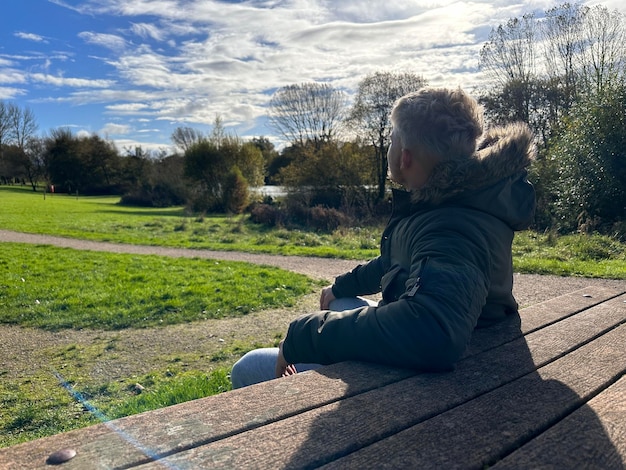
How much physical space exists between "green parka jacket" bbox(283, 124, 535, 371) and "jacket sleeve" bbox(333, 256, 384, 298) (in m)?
0.47

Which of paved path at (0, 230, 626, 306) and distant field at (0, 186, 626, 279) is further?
distant field at (0, 186, 626, 279)

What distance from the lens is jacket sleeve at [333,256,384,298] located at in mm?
2863

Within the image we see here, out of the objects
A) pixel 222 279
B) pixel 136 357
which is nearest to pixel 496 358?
pixel 136 357

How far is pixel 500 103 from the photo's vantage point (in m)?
26.0

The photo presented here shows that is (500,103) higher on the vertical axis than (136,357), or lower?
higher

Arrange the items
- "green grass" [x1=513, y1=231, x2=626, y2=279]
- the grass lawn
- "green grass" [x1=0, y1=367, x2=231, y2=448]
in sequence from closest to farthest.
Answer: "green grass" [x1=0, y1=367, x2=231, y2=448]
the grass lawn
"green grass" [x1=513, y1=231, x2=626, y2=279]

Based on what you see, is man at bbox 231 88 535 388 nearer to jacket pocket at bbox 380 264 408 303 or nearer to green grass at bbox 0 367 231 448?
jacket pocket at bbox 380 264 408 303

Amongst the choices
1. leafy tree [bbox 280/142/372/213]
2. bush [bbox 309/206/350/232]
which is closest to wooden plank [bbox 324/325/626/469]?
bush [bbox 309/206/350/232]

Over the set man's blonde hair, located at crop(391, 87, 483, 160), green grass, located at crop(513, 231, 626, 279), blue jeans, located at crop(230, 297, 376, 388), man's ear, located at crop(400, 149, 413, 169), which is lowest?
green grass, located at crop(513, 231, 626, 279)

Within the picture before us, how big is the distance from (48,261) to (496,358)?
40.0ft

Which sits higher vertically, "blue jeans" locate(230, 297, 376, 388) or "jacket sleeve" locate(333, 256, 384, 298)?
"jacket sleeve" locate(333, 256, 384, 298)

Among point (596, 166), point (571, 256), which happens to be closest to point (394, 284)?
point (571, 256)

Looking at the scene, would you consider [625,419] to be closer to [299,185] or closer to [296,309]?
[296,309]

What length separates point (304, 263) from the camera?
41.0 feet
